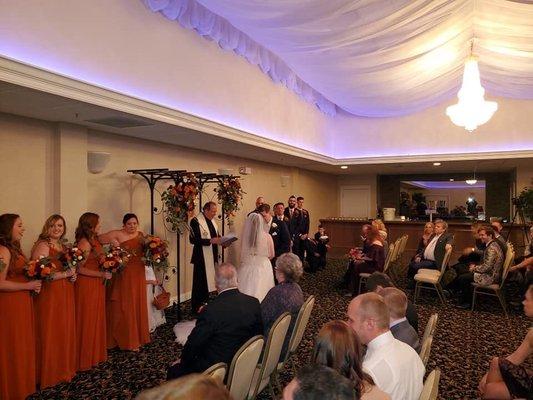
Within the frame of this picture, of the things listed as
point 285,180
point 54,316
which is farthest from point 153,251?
point 285,180

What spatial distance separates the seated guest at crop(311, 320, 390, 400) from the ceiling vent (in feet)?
12.0

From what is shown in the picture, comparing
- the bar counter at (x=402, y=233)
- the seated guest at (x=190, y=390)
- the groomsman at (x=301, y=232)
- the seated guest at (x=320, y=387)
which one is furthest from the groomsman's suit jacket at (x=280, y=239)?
the seated guest at (x=190, y=390)

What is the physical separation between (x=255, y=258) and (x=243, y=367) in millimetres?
3235

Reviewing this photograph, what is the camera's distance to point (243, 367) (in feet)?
7.73

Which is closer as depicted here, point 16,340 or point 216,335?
point 216,335

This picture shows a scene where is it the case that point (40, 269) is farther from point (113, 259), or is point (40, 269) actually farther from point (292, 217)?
point (292, 217)

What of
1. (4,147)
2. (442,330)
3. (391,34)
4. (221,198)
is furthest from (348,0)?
(442,330)

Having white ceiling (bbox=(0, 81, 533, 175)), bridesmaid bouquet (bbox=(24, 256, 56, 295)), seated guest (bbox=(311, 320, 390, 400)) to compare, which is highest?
white ceiling (bbox=(0, 81, 533, 175))

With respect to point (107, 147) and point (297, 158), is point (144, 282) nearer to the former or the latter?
point (107, 147)

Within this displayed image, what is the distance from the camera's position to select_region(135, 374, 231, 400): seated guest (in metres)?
1.08

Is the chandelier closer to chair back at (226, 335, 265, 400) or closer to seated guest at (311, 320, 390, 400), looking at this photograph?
chair back at (226, 335, 265, 400)

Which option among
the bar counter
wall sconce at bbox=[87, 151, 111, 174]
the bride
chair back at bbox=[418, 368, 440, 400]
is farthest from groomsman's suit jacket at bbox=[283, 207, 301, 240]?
chair back at bbox=[418, 368, 440, 400]

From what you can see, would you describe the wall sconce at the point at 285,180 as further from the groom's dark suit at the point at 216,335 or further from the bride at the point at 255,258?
the groom's dark suit at the point at 216,335

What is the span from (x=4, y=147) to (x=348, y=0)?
12.5ft
